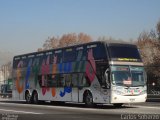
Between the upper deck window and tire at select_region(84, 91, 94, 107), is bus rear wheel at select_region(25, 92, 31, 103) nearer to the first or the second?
tire at select_region(84, 91, 94, 107)

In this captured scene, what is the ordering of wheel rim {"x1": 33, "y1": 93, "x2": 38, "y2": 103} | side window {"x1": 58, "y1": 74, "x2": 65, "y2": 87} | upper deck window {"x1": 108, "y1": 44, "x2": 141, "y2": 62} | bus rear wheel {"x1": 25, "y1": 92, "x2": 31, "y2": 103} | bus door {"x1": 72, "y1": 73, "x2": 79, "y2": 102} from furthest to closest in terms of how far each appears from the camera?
bus rear wheel {"x1": 25, "y1": 92, "x2": 31, "y2": 103}, wheel rim {"x1": 33, "y1": 93, "x2": 38, "y2": 103}, side window {"x1": 58, "y1": 74, "x2": 65, "y2": 87}, bus door {"x1": 72, "y1": 73, "x2": 79, "y2": 102}, upper deck window {"x1": 108, "y1": 44, "x2": 141, "y2": 62}

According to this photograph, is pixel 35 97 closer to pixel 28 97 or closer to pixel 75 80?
pixel 28 97

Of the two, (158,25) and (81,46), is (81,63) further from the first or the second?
(158,25)

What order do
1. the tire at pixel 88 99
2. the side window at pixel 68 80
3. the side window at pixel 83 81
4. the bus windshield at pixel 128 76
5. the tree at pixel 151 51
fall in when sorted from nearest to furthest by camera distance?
the bus windshield at pixel 128 76, the tire at pixel 88 99, the side window at pixel 83 81, the side window at pixel 68 80, the tree at pixel 151 51

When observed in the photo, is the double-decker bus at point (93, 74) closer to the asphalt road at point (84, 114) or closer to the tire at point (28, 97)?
the asphalt road at point (84, 114)

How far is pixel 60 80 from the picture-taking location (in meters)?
25.8

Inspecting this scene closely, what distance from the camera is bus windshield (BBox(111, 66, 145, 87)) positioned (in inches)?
855

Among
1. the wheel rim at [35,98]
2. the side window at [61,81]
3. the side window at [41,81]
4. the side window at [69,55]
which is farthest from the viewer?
the wheel rim at [35,98]

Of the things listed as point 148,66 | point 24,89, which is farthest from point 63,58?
point 148,66

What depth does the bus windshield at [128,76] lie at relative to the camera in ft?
71.3

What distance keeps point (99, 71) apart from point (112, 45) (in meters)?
1.59

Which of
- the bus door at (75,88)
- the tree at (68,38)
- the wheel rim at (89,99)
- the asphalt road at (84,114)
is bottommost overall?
the asphalt road at (84,114)

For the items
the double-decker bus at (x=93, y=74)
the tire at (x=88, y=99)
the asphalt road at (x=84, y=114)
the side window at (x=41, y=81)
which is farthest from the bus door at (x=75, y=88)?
the side window at (x=41, y=81)

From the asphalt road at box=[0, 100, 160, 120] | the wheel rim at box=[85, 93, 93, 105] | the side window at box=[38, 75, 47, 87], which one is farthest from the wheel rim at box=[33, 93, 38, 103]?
the asphalt road at box=[0, 100, 160, 120]
